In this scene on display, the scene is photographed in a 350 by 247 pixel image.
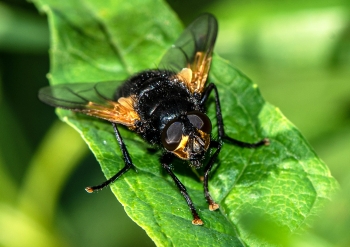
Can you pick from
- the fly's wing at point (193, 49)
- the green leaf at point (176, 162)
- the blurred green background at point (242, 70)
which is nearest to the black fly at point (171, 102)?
the fly's wing at point (193, 49)

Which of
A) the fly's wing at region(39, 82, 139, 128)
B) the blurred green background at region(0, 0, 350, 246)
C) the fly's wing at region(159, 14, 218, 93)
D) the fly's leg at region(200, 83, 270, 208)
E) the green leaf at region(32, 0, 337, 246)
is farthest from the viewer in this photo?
the blurred green background at region(0, 0, 350, 246)

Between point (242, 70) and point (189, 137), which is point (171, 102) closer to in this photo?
point (189, 137)

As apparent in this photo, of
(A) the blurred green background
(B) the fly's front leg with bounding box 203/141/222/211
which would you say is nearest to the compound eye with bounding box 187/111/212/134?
(B) the fly's front leg with bounding box 203/141/222/211

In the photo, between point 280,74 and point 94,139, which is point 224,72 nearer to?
point 94,139

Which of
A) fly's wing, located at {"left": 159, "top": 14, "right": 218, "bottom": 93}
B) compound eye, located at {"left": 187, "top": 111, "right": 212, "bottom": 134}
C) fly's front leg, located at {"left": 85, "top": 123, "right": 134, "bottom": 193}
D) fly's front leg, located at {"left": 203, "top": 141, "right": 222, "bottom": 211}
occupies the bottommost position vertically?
fly's front leg, located at {"left": 85, "top": 123, "right": 134, "bottom": 193}

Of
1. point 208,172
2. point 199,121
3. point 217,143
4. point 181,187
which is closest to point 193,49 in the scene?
point 217,143

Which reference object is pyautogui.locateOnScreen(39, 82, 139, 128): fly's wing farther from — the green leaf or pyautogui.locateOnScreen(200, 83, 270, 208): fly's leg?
pyautogui.locateOnScreen(200, 83, 270, 208): fly's leg

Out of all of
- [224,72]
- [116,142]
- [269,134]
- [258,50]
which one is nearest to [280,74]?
[258,50]

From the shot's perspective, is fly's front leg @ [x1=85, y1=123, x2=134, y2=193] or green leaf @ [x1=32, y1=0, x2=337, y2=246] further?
fly's front leg @ [x1=85, y1=123, x2=134, y2=193]
